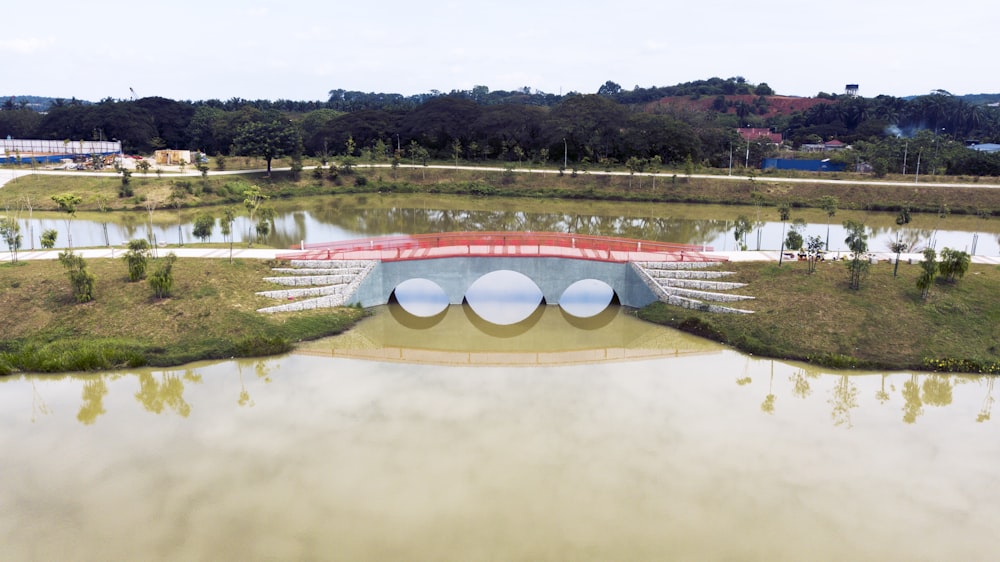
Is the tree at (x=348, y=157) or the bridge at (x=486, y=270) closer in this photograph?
the bridge at (x=486, y=270)

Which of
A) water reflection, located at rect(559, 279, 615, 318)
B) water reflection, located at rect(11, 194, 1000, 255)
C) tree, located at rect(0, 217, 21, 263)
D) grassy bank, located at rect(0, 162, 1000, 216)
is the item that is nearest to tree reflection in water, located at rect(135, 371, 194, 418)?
tree, located at rect(0, 217, 21, 263)

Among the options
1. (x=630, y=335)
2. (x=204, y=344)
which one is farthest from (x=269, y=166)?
(x=630, y=335)

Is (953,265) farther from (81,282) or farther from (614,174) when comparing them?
(614,174)

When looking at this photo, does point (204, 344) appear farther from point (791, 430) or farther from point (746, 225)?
point (746, 225)

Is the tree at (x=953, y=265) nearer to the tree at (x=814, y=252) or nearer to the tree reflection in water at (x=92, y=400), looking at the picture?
the tree at (x=814, y=252)

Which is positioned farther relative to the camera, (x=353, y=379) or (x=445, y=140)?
(x=445, y=140)

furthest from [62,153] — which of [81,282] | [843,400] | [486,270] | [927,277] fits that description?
[927,277]

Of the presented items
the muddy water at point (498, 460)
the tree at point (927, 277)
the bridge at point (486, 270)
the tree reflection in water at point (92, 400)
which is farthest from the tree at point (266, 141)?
the tree at point (927, 277)
